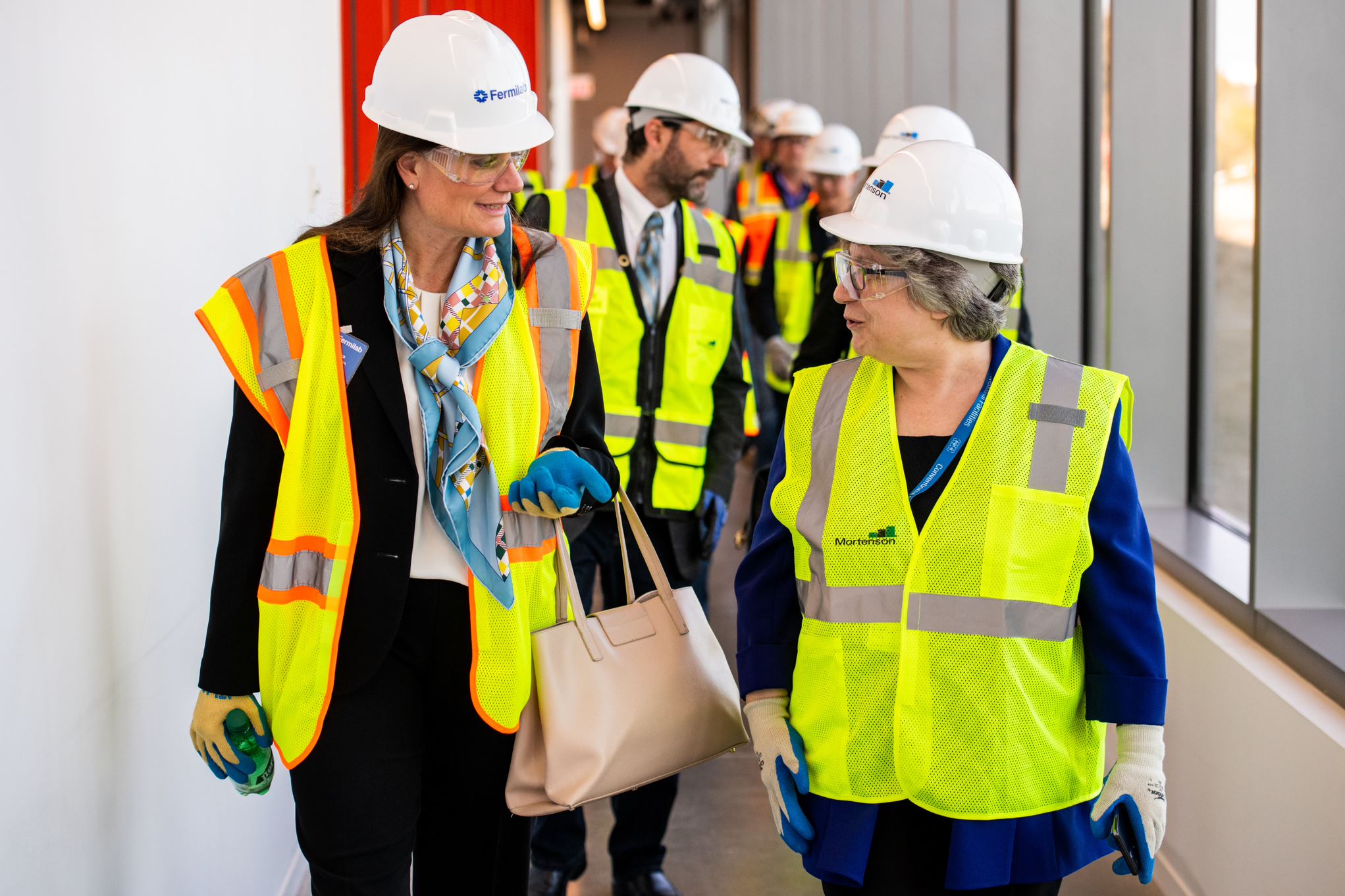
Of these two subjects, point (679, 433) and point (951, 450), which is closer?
point (951, 450)

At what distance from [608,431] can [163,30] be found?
1374 mm

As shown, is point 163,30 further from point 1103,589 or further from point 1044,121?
point 1044,121

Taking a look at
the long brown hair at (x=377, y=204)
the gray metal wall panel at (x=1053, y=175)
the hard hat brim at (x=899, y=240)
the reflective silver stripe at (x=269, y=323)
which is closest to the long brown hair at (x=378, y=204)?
the long brown hair at (x=377, y=204)

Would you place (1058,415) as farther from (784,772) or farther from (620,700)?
(620,700)

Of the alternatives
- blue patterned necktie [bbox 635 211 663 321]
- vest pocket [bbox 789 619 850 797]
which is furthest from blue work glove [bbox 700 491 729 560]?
vest pocket [bbox 789 619 850 797]

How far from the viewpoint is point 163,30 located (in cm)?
212

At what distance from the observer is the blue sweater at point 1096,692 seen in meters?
1.78

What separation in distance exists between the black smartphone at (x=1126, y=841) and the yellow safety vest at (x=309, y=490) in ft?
2.73

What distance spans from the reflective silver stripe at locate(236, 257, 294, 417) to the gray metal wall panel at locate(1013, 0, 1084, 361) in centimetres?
391

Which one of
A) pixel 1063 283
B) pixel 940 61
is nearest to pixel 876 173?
pixel 1063 283

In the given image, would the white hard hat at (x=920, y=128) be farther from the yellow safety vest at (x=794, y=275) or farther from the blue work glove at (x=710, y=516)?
the yellow safety vest at (x=794, y=275)

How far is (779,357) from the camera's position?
5.02m

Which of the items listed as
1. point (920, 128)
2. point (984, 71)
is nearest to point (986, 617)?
point (920, 128)

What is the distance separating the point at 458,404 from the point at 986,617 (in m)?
0.77
